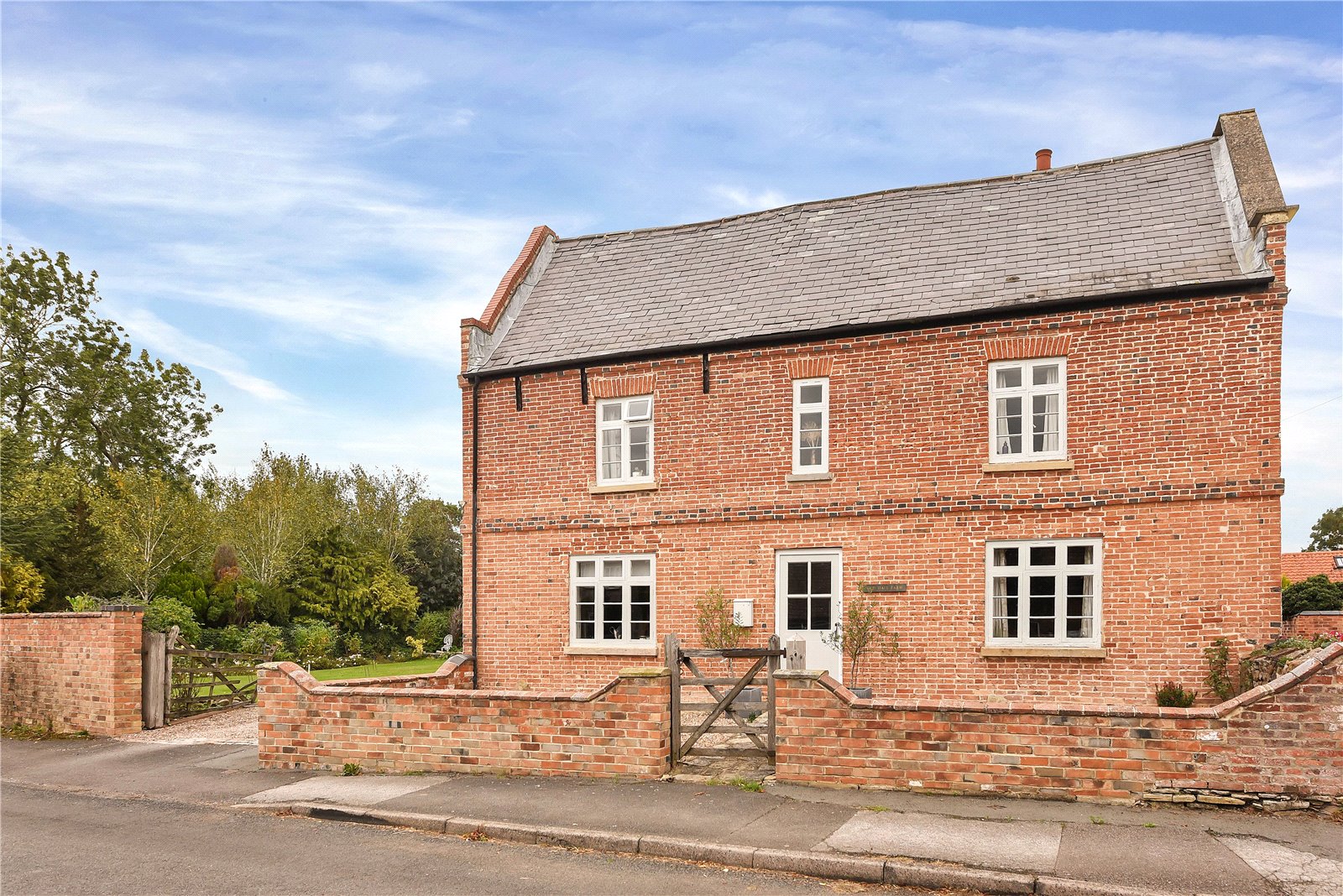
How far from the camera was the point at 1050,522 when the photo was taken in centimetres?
1441

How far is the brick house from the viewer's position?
13.7m

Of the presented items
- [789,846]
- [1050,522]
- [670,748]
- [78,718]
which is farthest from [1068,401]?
[78,718]

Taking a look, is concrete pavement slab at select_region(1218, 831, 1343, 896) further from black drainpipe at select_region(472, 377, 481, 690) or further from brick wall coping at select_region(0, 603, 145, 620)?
brick wall coping at select_region(0, 603, 145, 620)

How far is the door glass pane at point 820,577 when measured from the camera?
15836 millimetres

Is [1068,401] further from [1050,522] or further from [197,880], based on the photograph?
[197,880]

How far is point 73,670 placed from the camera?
15898mm

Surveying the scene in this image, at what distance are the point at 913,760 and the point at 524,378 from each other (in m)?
11.2

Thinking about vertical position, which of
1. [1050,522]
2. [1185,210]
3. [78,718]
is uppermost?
[1185,210]

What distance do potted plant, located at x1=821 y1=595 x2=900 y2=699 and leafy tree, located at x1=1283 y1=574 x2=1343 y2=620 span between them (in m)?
15.2

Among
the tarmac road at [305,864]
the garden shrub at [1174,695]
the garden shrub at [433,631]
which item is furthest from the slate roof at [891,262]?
the garden shrub at [433,631]

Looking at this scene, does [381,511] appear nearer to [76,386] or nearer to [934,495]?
[76,386]

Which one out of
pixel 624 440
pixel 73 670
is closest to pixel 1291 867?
pixel 624 440

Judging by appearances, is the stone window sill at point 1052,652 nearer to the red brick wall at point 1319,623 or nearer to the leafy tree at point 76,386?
the red brick wall at point 1319,623

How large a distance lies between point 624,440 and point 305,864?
34.1 feet
